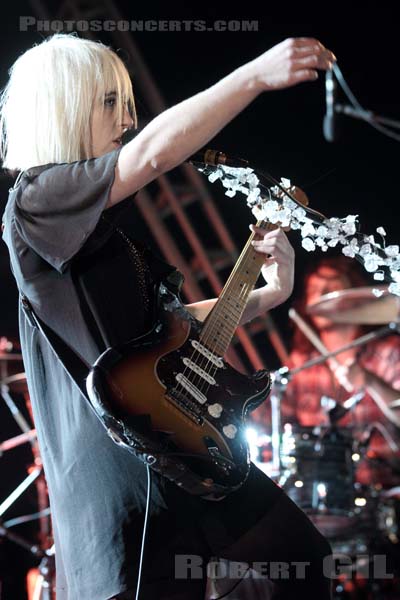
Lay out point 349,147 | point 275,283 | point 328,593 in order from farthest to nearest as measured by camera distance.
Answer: point 349,147
point 275,283
point 328,593

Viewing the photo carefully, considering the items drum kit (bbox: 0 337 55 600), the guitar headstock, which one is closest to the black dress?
the guitar headstock

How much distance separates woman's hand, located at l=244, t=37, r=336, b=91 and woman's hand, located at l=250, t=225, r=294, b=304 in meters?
0.57

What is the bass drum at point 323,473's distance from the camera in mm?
4090

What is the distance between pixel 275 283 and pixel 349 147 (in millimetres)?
3019

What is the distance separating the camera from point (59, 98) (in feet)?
5.46

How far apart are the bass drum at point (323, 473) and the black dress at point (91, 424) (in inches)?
101

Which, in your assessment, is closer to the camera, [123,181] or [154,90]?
[123,181]

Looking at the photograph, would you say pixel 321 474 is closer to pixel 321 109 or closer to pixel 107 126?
pixel 321 109

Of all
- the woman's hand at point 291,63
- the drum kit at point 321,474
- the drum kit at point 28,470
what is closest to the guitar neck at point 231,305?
the woman's hand at point 291,63

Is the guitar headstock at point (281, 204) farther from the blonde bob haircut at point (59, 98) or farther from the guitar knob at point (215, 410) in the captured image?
the guitar knob at point (215, 410)

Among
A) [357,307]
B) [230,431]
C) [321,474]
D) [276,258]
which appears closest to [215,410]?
[230,431]

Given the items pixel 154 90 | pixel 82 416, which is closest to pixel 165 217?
pixel 154 90

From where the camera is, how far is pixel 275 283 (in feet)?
6.48

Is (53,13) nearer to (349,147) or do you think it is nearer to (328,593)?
(349,147)
